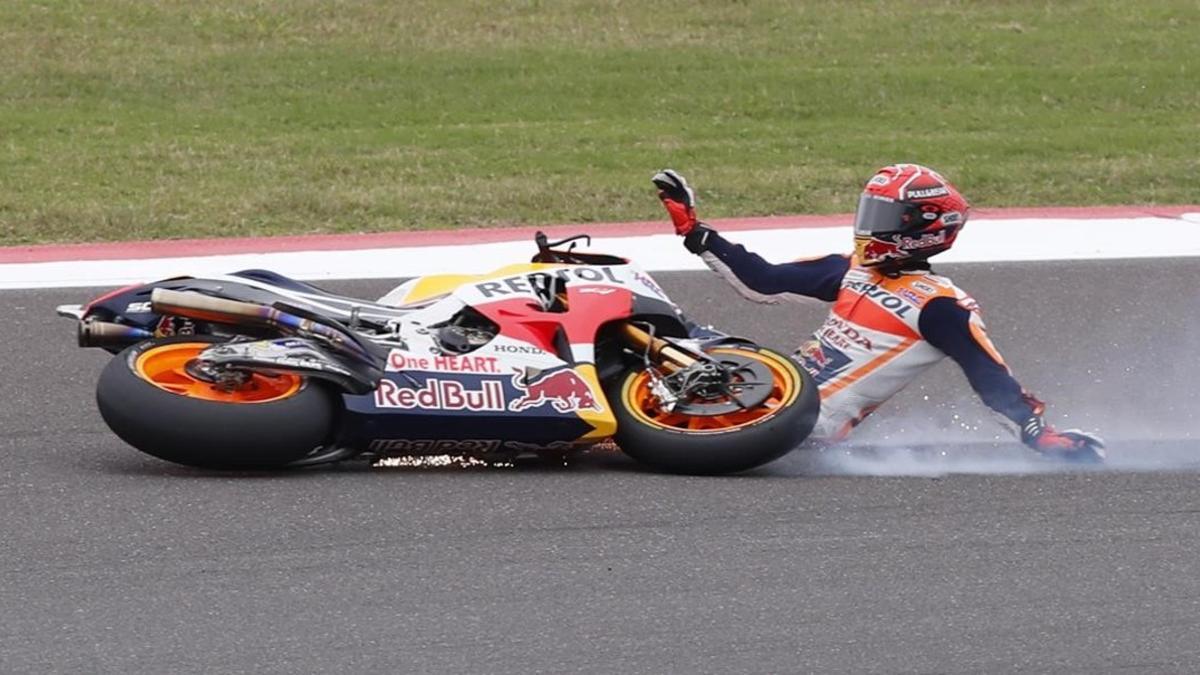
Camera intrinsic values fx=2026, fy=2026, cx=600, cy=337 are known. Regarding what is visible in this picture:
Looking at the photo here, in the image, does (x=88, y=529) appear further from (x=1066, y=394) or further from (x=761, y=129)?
(x=761, y=129)

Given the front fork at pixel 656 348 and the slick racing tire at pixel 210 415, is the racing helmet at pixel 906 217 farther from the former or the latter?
the slick racing tire at pixel 210 415

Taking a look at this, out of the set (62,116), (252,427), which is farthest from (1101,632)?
(62,116)

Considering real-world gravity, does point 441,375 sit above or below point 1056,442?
above

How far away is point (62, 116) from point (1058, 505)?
36.7ft

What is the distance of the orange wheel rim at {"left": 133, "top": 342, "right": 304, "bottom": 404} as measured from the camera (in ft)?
21.5

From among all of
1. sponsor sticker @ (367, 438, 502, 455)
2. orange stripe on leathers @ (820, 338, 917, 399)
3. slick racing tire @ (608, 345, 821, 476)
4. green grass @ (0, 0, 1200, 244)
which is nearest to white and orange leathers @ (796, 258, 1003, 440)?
orange stripe on leathers @ (820, 338, 917, 399)

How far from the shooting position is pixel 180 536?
6059mm

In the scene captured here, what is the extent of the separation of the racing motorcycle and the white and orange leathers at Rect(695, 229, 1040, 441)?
0.46 meters

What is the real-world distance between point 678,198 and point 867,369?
0.96 meters

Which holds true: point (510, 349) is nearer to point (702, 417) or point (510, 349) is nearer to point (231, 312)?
point (702, 417)

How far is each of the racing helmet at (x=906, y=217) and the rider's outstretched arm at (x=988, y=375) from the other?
0.22 meters

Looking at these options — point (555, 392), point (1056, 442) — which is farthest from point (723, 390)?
point (1056, 442)

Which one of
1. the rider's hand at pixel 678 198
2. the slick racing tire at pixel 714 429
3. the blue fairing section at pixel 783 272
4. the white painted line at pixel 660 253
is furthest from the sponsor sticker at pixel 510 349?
the white painted line at pixel 660 253

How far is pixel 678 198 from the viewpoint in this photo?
7.54m
